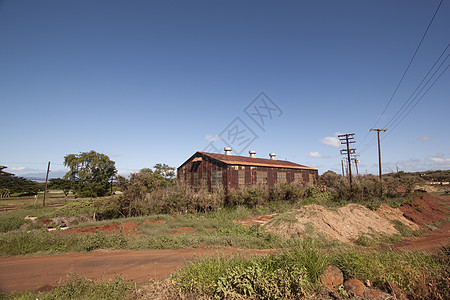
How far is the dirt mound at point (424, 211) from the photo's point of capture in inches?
655

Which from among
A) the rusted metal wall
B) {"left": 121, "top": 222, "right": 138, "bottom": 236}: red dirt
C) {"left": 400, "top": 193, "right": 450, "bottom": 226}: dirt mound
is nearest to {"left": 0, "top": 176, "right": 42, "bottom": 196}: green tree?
the rusted metal wall

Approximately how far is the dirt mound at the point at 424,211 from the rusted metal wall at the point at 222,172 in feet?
39.6

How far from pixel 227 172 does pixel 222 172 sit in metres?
0.82

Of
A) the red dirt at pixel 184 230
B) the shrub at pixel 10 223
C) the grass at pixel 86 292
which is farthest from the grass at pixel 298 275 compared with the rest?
the shrub at pixel 10 223

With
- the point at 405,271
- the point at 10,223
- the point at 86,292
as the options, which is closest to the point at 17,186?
the point at 10,223

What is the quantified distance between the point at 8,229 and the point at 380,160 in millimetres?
39519

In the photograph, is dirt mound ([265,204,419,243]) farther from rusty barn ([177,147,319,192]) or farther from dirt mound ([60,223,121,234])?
dirt mound ([60,223,121,234])

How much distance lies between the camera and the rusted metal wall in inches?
853

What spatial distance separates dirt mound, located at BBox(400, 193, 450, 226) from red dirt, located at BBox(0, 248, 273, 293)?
54.5 ft

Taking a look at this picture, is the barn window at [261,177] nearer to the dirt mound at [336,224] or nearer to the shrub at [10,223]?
the dirt mound at [336,224]

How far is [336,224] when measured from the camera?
1321 centimetres

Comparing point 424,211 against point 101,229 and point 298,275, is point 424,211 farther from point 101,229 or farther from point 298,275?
point 101,229

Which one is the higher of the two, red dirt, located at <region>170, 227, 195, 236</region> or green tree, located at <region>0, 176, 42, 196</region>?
green tree, located at <region>0, 176, 42, 196</region>

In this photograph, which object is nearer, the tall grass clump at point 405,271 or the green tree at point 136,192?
the tall grass clump at point 405,271
